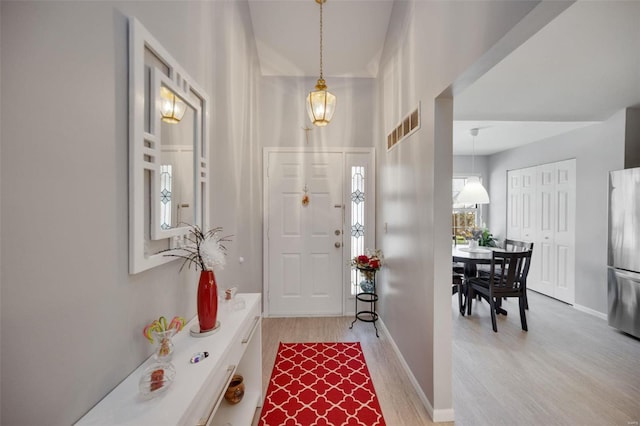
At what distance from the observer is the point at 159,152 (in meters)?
1.18

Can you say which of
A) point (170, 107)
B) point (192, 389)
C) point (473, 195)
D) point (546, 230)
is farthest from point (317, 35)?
point (546, 230)

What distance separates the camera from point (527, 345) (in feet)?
9.25

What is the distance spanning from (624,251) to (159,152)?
176 inches

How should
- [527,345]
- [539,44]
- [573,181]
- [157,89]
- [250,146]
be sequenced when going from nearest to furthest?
[157,89]
[539,44]
[527,345]
[250,146]
[573,181]

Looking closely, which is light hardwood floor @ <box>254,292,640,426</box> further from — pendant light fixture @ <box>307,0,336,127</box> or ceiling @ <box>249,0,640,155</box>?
ceiling @ <box>249,0,640,155</box>

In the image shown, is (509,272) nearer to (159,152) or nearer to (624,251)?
(624,251)

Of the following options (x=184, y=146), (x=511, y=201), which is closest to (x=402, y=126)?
(x=184, y=146)

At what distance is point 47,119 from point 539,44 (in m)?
2.95

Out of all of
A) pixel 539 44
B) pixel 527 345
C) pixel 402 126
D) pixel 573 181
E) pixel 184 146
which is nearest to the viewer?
pixel 184 146

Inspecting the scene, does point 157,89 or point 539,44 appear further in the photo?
point 539,44

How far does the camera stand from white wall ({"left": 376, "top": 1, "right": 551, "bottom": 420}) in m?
1.39

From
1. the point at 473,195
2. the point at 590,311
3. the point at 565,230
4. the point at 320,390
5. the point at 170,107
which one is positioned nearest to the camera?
the point at 170,107

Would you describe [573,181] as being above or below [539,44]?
below

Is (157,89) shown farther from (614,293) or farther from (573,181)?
(573,181)
